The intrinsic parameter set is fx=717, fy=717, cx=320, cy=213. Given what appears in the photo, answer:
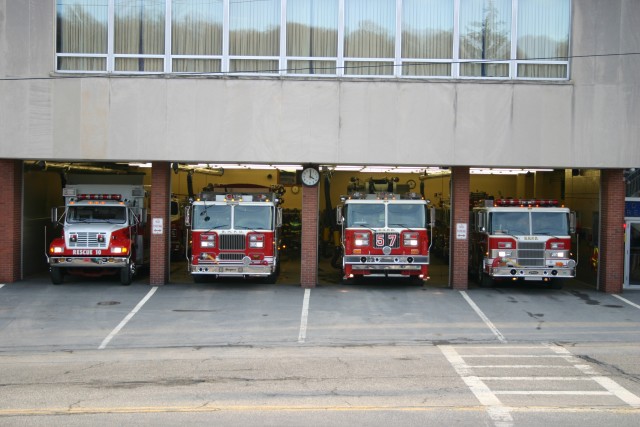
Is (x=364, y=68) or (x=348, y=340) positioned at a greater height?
(x=364, y=68)

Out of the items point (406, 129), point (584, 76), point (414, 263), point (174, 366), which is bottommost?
point (174, 366)

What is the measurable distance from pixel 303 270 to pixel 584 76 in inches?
401

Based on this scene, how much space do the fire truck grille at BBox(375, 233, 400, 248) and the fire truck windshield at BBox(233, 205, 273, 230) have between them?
3.21 meters

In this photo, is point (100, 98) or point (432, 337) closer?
point (432, 337)

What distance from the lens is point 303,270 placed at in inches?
867

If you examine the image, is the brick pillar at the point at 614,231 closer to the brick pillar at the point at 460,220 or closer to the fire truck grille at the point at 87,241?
the brick pillar at the point at 460,220

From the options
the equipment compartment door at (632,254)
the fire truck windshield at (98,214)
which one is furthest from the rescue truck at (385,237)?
the fire truck windshield at (98,214)

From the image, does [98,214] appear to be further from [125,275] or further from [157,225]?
[125,275]

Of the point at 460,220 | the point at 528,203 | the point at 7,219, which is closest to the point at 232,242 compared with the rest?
the point at 460,220

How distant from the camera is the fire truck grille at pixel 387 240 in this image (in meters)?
21.1

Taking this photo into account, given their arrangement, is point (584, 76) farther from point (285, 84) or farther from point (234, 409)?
point (234, 409)

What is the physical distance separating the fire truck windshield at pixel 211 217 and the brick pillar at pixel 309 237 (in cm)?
236

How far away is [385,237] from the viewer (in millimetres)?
21109

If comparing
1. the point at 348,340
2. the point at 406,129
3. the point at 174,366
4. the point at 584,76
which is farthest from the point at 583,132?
the point at 174,366
